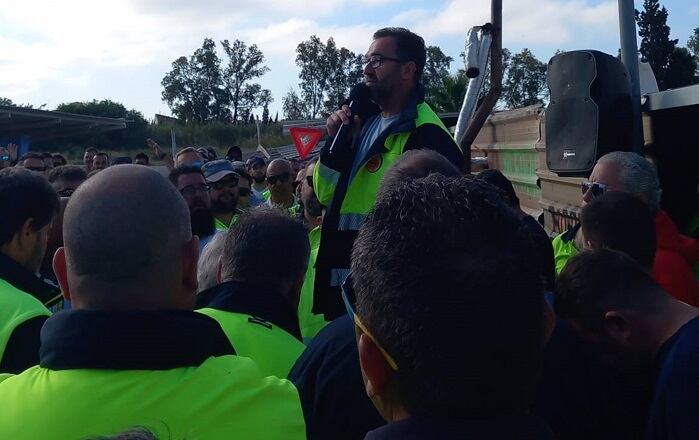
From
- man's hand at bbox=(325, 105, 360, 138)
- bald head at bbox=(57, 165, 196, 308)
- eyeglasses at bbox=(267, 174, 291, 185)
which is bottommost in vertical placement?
eyeglasses at bbox=(267, 174, 291, 185)

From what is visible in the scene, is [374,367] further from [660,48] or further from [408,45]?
[660,48]

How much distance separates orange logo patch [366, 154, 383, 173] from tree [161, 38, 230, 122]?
76.0 meters

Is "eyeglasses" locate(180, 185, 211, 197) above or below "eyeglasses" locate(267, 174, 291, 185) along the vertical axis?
above

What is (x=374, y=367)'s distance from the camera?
1.37m

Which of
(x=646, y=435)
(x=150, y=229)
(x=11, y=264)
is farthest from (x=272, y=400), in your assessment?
(x=11, y=264)

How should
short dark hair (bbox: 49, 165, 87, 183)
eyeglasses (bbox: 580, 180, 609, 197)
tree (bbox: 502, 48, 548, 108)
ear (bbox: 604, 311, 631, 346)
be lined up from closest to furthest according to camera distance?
ear (bbox: 604, 311, 631, 346) → eyeglasses (bbox: 580, 180, 609, 197) → short dark hair (bbox: 49, 165, 87, 183) → tree (bbox: 502, 48, 548, 108)

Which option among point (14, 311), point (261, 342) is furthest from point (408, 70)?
point (14, 311)

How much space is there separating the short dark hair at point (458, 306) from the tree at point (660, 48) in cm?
3509

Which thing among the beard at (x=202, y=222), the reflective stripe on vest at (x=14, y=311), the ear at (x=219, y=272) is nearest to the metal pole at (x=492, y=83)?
the beard at (x=202, y=222)

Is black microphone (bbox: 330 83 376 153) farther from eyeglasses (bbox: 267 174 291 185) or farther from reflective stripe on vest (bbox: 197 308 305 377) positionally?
eyeglasses (bbox: 267 174 291 185)

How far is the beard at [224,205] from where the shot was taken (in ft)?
21.4

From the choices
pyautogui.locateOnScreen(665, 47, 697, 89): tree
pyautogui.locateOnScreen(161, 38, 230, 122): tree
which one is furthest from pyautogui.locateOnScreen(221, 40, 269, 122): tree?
pyautogui.locateOnScreen(665, 47, 697, 89): tree

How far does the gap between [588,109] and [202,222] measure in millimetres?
2603

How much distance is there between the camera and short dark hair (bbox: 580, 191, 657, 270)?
315cm
